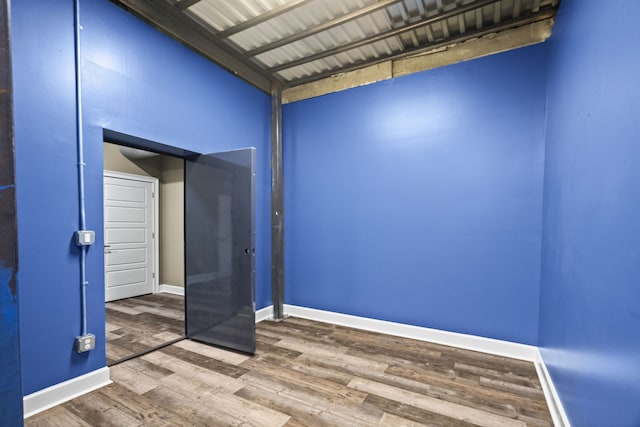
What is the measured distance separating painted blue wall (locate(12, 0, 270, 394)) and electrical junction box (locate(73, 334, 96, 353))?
0.05 metres

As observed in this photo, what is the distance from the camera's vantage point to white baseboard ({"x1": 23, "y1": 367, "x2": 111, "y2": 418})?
187cm

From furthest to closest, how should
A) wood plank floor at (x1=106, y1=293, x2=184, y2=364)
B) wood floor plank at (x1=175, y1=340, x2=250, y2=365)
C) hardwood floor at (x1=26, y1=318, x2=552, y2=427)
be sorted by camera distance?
wood plank floor at (x1=106, y1=293, x2=184, y2=364), wood floor plank at (x1=175, y1=340, x2=250, y2=365), hardwood floor at (x1=26, y1=318, x2=552, y2=427)

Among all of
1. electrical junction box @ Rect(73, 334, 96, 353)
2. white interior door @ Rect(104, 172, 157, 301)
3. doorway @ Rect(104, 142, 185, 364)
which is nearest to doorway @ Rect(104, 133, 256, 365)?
electrical junction box @ Rect(73, 334, 96, 353)

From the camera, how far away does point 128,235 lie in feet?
16.6

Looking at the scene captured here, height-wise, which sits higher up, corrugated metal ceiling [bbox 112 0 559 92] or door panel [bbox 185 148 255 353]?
corrugated metal ceiling [bbox 112 0 559 92]

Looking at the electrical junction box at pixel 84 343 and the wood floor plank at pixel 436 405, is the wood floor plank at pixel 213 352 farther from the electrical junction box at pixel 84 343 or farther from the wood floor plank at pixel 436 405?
the wood floor plank at pixel 436 405

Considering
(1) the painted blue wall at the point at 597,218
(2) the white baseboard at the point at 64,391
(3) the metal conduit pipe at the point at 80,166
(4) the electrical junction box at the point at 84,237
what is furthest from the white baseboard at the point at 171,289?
(1) the painted blue wall at the point at 597,218

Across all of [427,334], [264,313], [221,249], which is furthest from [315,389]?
[264,313]

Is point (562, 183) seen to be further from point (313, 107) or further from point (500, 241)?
point (313, 107)

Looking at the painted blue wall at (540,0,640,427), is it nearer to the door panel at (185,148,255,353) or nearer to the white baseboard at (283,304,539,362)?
the white baseboard at (283,304,539,362)

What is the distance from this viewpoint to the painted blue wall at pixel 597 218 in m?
1.06

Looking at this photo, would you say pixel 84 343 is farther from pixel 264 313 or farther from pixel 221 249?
pixel 264 313

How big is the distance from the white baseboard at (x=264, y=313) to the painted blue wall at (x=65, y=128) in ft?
5.74

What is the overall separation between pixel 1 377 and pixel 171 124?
233cm
